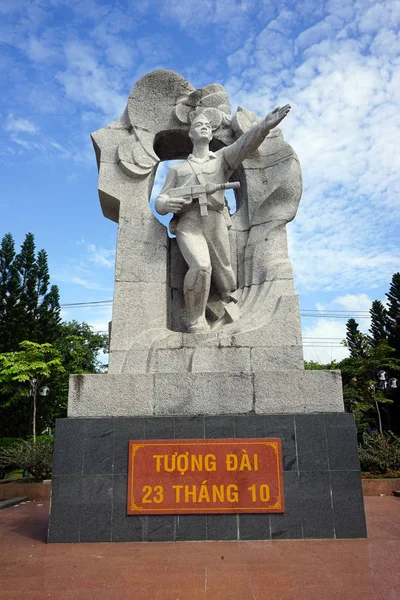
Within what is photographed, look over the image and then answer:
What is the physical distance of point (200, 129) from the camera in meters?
7.03

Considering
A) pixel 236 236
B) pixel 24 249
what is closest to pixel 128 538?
pixel 236 236

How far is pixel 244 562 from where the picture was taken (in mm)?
4367

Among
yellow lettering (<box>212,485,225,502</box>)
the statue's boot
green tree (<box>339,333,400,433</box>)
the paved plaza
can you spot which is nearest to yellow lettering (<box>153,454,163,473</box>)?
yellow lettering (<box>212,485,225,502</box>)

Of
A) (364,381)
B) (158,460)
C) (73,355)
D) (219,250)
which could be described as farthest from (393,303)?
(158,460)

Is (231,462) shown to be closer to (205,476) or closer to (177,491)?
(205,476)

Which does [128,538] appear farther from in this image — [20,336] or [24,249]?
[24,249]

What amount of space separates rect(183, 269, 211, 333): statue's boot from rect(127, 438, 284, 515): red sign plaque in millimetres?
1654

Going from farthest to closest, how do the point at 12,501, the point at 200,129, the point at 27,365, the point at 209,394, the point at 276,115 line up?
1. the point at 27,365
2. the point at 12,501
3. the point at 200,129
4. the point at 276,115
5. the point at 209,394

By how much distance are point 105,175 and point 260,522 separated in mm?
5329

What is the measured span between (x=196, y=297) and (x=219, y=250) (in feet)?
2.62

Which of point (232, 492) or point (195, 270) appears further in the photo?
point (195, 270)

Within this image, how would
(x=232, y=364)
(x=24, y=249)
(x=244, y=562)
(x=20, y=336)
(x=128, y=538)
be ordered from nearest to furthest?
(x=244, y=562), (x=128, y=538), (x=232, y=364), (x=20, y=336), (x=24, y=249)

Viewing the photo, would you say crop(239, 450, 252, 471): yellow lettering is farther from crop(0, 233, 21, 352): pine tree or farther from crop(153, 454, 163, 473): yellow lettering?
crop(0, 233, 21, 352): pine tree

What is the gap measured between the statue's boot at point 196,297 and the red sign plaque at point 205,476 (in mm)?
1654
